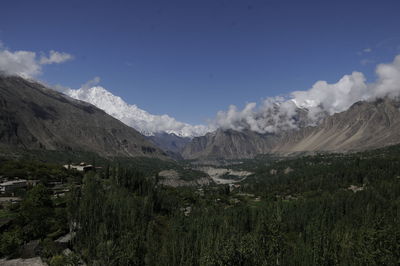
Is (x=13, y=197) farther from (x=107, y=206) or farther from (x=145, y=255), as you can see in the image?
(x=145, y=255)

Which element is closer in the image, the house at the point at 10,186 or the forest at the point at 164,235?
the forest at the point at 164,235

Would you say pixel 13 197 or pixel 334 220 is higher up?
pixel 13 197

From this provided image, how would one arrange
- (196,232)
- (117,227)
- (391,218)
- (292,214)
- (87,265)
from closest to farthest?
(87,265)
(117,227)
(196,232)
(391,218)
(292,214)

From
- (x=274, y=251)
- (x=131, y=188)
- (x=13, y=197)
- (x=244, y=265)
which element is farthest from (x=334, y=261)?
(x=13, y=197)

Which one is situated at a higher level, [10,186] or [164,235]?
[10,186]

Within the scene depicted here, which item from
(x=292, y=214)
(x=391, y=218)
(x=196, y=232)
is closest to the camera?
(x=196, y=232)

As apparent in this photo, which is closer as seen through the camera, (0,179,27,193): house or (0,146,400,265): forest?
(0,146,400,265): forest

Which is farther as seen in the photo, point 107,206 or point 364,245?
point 107,206

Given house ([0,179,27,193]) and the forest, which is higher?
house ([0,179,27,193])

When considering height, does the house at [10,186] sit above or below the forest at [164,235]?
above

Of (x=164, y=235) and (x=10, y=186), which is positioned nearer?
(x=164, y=235)
